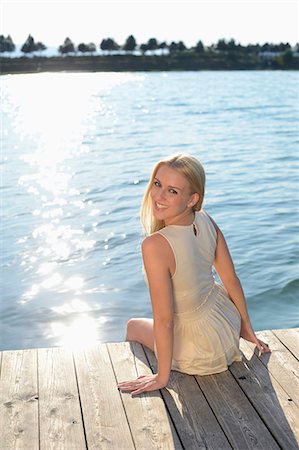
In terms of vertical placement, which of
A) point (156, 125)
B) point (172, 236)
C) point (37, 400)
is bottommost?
point (156, 125)

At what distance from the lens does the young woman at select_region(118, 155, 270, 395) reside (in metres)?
2.96

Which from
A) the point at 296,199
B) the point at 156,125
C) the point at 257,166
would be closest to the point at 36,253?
the point at 296,199

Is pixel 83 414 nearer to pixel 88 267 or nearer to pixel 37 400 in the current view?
pixel 37 400

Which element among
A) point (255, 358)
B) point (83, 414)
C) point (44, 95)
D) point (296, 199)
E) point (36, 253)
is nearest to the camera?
point (83, 414)

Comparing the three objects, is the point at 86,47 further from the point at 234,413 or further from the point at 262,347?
the point at 234,413

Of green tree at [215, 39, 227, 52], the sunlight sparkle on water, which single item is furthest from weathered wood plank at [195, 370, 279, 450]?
green tree at [215, 39, 227, 52]

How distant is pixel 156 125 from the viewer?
21.0 m

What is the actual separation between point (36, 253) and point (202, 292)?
4.58 m

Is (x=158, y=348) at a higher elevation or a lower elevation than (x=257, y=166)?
higher

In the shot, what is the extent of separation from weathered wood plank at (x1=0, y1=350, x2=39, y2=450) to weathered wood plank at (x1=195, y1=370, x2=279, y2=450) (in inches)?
26.7

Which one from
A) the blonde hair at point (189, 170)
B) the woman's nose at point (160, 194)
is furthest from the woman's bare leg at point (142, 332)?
the woman's nose at point (160, 194)

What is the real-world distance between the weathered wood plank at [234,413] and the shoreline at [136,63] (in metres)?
75.0

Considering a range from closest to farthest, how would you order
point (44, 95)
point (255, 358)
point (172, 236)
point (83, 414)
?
point (83, 414), point (172, 236), point (255, 358), point (44, 95)

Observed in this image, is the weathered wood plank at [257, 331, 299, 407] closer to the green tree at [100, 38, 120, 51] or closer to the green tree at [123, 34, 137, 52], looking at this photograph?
the green tree at [123, 34, 137, 52]
